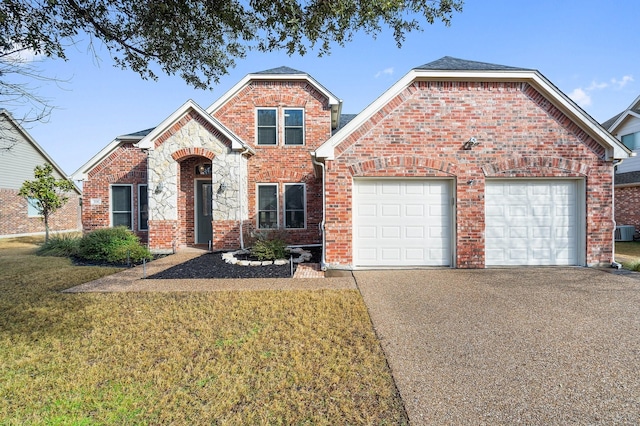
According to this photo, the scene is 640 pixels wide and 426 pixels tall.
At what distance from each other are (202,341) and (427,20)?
7.10 meters

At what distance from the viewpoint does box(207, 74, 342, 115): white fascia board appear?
41.9 ft

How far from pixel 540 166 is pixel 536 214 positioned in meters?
1.33

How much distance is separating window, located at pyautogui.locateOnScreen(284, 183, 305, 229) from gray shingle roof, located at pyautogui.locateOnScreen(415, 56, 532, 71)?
21.5 ft

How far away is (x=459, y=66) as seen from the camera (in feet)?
28.3

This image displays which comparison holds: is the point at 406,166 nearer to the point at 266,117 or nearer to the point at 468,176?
the point at 468,176

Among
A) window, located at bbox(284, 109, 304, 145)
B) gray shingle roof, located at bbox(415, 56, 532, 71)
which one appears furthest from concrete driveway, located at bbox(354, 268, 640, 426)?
window, located at bbox(284, 109, 304, 145)

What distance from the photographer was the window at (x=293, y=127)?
13.1 metres

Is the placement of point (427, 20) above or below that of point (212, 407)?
above

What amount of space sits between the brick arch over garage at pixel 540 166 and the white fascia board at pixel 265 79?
7.04 meters

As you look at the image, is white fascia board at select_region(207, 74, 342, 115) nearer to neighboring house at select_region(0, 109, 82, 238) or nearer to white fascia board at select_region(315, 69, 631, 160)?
white fascia board at select_region(315, 69, 631, 160)

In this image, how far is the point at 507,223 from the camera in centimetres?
864

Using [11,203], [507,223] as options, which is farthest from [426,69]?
[11,203]

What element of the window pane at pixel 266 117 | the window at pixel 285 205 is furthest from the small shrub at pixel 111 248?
the window pane at pixel 266 117

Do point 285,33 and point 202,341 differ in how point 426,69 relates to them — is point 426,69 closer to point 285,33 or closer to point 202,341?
point 285,33
